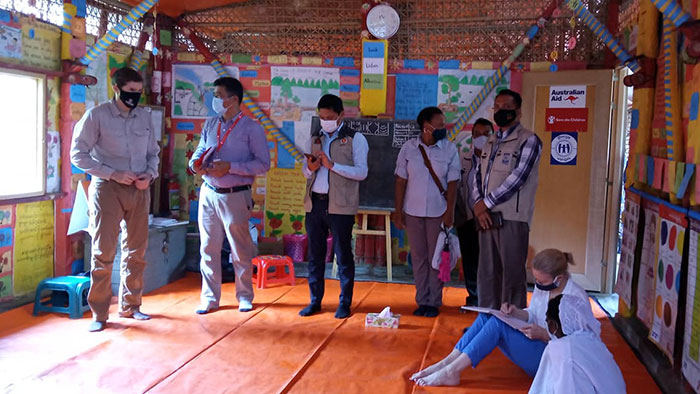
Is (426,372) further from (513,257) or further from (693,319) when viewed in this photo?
(693,319)

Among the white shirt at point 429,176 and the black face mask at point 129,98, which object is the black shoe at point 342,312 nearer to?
the white shirt at point 429,176

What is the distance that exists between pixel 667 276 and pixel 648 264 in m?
0.50

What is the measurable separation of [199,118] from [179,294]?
6.90 feet

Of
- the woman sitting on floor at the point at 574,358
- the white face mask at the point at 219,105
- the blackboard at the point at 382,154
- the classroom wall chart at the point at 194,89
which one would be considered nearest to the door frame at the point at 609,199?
the blackboard at the point at 382,154

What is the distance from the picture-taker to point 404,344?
3.80 meters

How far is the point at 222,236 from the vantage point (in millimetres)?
4430

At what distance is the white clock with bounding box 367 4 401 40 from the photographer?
5754 millimetres

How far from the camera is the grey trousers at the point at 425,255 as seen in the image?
4375 millimetres

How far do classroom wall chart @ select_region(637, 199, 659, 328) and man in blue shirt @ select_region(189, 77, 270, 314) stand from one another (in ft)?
8.26

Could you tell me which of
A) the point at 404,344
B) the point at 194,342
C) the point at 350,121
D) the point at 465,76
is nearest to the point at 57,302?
the point at 194,342

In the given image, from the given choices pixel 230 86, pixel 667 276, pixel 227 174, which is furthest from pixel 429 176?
pixel 667 276

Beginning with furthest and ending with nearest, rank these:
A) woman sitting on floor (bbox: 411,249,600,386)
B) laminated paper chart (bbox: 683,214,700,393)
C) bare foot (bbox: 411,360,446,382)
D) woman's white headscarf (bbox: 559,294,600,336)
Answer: bare foot (bbox: 411,360,446,382) → laminated paper chart (bbox: 683,214,700,393) → woman sitting on floor (bbox: 411,249,600,386) → woman's white headscarf (bbox: 559,294,600,336)

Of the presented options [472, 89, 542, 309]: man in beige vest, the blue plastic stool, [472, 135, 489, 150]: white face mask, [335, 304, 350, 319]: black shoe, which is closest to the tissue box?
[335, 304, 350, 319]: black shoe

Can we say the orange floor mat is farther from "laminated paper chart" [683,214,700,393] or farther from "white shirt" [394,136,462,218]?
"white shirt" [394,136,462,218]
